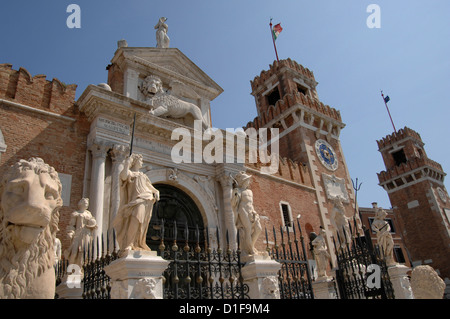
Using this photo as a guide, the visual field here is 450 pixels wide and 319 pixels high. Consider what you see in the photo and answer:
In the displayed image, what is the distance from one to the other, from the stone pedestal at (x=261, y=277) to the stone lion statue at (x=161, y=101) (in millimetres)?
7343

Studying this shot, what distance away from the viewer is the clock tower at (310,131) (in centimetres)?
1802

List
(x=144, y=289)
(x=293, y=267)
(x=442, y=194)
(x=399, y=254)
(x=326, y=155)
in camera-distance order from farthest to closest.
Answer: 1. (x=442, y=194)
2. (x=399, y=254)
3. (x=326, y=155)
4. (x=293, y=267)
5. (x=144, y=289)

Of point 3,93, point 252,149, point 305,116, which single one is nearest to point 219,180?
point 252,149

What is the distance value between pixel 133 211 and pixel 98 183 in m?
4.83

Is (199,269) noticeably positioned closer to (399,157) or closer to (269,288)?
(269,288)

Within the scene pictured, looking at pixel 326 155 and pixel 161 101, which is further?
pixel 326 155

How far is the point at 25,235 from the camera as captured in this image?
2.72 metres

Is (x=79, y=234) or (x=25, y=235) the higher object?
(x=79, y=234)

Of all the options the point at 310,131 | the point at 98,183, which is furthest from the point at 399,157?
the point at 98,183

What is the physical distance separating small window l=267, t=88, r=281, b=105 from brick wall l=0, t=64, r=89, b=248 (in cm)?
1457

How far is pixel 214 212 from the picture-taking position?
11953mm

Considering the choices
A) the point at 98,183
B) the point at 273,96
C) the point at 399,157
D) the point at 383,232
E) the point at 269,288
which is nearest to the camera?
the point at 269,288

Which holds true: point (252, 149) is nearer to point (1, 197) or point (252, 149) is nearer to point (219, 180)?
point (219, 180)

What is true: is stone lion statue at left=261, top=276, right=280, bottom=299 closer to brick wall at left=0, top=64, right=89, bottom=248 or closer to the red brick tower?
brick wall at left=0, top=64, right=89, bottom=248
